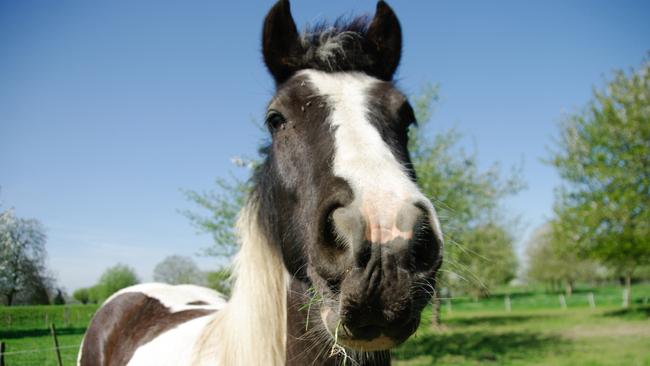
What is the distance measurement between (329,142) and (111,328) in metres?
3.79

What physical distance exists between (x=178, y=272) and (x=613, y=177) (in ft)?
72.4

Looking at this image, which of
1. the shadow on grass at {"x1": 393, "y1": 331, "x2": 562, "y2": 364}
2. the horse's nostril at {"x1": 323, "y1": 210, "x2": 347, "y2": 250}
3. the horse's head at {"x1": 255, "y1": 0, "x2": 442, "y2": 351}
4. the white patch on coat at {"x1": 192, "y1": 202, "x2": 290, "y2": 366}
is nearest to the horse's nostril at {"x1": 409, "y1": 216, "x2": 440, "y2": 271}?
the horse's head at {"x1": 255, "y1": 0, "x2": 442, "y2": 351}

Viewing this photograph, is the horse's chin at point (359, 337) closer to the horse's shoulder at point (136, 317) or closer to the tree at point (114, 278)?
the horse's shoulder at point (136, 317)

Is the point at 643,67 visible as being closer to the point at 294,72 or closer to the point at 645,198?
the point at 645,198

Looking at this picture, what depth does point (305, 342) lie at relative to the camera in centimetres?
222

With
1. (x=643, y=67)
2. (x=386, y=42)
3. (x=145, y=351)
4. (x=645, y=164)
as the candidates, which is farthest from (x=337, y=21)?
(x=643, y=67)

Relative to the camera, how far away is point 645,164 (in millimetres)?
20344

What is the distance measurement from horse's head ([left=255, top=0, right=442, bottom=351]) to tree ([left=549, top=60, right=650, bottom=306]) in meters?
22.3

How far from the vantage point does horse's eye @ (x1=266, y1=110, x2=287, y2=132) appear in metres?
2.46

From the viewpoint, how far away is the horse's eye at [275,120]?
2.46 metres

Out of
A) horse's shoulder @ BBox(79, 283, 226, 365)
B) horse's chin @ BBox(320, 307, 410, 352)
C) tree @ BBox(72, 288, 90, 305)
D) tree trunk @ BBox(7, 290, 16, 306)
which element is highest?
horse's chin @ BBox(320, 307, 410, 352)

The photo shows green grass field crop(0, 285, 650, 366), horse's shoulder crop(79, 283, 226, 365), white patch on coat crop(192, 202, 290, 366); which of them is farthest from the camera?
green grass field crop(0, 285, 650, 366)

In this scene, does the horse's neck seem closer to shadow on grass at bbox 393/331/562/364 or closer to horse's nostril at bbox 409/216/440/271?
horse's nostril at bbox 409/216/440/271

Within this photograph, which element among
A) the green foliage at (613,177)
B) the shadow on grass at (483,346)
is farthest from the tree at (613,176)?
the shadow on grass at (483,346)
